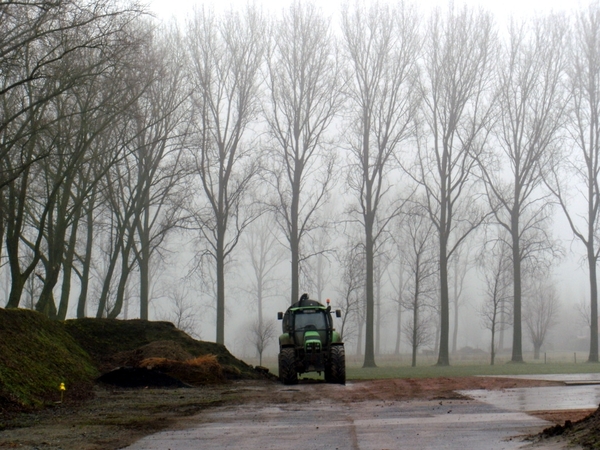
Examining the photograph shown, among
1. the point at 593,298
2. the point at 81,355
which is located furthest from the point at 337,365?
the point at 593,298

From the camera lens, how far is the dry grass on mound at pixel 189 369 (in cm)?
2367

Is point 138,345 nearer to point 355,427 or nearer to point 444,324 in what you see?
point 444,324

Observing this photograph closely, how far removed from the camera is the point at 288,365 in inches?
918

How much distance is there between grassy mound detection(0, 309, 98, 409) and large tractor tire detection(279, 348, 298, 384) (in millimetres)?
5999

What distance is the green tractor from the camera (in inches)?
920

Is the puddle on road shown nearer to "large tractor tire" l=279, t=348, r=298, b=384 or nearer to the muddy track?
the muddy track

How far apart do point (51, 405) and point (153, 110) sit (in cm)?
1861

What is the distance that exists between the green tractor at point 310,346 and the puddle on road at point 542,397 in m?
5.24

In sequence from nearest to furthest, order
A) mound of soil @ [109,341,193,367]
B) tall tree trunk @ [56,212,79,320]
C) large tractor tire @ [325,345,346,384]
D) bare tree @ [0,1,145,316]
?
bare tree @ [0,1,145,316]
large tractor tire @ [325,345,346,384]
mound of soil @ [109,341,193,367]
tall tree trunk @ [56,212,79,320]

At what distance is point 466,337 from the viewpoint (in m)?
111

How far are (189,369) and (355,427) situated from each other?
42.8ft

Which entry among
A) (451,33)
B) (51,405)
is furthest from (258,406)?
(451,33)

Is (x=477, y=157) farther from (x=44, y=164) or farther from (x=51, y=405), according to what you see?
(x=51, y=405)

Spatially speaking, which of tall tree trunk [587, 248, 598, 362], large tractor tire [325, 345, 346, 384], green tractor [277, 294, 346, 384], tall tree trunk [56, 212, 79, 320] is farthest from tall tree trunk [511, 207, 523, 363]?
tall tree trunk [56, 212, 79, 320]
